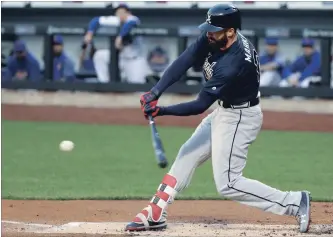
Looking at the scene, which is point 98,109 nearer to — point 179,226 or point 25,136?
point 25,136

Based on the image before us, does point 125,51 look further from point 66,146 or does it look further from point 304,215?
point 304,215

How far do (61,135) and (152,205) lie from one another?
21.3 feet

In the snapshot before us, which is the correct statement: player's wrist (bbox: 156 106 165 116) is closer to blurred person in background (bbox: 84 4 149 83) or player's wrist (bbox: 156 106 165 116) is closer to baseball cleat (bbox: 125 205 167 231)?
baseball cleat (bbox: 125 205 167 231)

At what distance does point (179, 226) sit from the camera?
6480mm

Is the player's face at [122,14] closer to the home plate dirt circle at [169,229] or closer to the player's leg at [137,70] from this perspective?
the player's leg at [137,70]

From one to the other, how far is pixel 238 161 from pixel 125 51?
862cm

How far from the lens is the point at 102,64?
48.4 ft

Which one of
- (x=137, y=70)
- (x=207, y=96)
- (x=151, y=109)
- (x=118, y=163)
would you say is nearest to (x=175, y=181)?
(x=151, y=109)

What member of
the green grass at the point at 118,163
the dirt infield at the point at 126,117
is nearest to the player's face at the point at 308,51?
the dirt infield at the point at 126,117

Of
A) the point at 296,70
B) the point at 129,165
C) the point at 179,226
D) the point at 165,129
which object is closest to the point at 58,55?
the point at 165,129

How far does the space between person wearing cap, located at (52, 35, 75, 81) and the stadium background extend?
0.63 feet

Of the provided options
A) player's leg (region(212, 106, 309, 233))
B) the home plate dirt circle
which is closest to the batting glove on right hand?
player's leg (region(212, 106, 309, 233))

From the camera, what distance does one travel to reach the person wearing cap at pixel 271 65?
13.9 meters

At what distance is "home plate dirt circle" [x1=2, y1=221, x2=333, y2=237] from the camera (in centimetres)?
618
